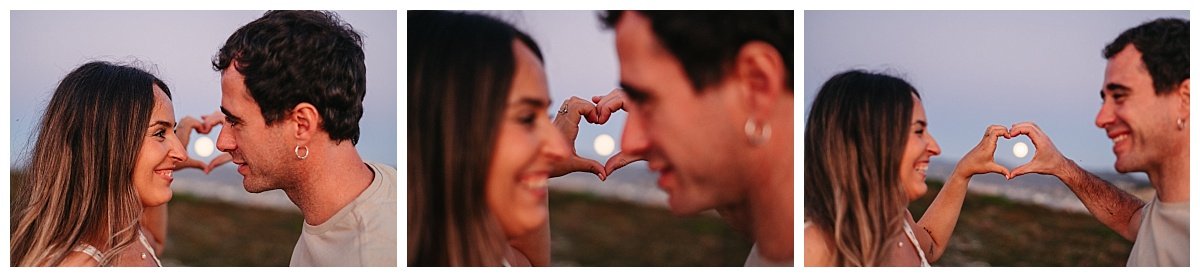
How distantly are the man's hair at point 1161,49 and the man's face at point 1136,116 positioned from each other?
0.02 meters

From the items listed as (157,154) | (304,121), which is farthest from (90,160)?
(304,121)

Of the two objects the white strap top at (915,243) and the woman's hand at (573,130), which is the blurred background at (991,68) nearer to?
the white strap top at (915,243)

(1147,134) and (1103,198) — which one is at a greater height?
(1147,134)

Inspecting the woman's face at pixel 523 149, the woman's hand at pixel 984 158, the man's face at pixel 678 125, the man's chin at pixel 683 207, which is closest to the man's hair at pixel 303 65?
the woman's face at pixel 523 149

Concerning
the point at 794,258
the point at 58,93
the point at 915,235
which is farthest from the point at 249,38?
the point at 915,235

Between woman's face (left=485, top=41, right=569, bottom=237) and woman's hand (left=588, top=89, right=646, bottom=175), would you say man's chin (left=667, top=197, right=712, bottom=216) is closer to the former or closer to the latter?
woman's hand (left=588, top=89, right=646, bottom=175)

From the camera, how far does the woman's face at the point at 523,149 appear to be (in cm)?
482

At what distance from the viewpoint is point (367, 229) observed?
500cm

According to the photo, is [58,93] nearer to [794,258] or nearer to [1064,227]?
[794,258]

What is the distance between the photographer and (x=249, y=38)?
496cm

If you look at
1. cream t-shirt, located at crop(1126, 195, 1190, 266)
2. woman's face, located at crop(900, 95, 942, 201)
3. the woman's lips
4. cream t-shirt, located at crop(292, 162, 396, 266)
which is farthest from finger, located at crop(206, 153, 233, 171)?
cream t-shirt, located at crop(1126, 195, 1190, 266)

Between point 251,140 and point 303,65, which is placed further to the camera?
point 251,140

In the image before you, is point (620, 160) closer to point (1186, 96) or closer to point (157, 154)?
point (157, 154)

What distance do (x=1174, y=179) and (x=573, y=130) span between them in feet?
6.88
